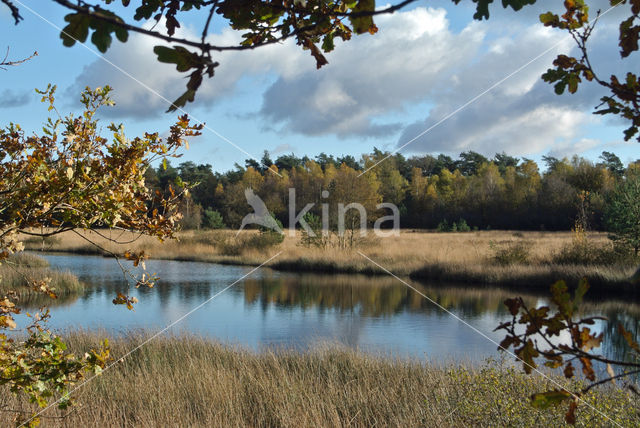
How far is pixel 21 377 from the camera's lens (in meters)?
2.50

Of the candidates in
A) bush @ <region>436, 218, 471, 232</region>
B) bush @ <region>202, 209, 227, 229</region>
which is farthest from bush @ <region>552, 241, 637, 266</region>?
bush @ <region>436, 218, 471, 232</region>

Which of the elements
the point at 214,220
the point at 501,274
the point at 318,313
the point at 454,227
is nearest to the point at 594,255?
the point at 501,274

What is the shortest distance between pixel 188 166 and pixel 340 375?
4033cm

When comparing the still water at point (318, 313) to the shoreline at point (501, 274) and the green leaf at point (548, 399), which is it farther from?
the green leaf at point (548, 399)

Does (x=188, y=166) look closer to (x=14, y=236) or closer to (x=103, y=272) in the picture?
(x=103, y=272)

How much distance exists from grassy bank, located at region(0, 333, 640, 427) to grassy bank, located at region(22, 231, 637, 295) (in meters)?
5.71

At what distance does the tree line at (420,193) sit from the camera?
29.6m

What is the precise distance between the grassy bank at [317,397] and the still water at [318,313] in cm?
171

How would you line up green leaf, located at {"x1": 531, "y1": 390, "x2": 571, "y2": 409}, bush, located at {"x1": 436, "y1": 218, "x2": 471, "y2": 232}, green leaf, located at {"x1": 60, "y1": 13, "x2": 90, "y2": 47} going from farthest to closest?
bush, located at {"x1": 436, "y1": 218, "x2": 471, "y2": 232} < green leaf, located at {"x1": 531, "y1": 390, "x2": 571, "y2": 409} < green leaf, located at {"x1": 60, "y1": 13, "x2": 90, "y2": 47}

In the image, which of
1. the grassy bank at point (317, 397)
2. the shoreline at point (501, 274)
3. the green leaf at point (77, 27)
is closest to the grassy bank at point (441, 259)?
the shoreline at point (501, 274)

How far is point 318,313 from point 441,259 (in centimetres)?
734

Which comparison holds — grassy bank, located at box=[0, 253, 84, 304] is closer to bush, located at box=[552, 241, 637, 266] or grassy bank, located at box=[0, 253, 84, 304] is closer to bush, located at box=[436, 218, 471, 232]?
bush, located at box=[552, 241, 637, 266]

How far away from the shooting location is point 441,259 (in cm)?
1933

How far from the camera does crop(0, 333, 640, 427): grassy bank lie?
172 inches
